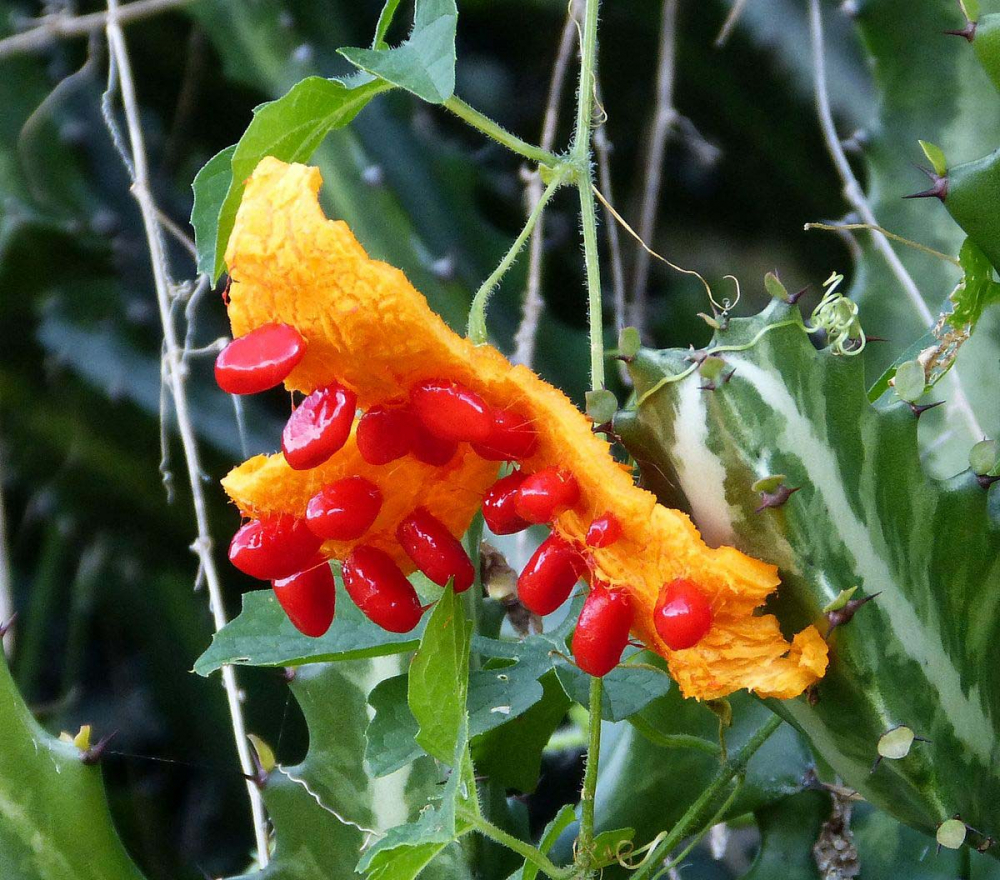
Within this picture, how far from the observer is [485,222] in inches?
48.4

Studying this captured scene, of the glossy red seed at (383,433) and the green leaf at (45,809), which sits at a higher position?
the glossy red seed at (383,433)

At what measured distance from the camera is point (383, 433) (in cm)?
59

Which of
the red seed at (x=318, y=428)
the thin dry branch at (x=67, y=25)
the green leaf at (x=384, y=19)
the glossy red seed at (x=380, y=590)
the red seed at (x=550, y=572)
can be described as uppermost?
the thin dry branch at (x=67, y=25)

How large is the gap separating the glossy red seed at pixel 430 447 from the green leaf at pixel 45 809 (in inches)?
12.6

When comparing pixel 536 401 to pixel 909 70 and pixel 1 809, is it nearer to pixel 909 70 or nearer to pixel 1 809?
pixel 1 809

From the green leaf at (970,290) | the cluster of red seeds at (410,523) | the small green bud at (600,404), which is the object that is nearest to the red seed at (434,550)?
the cluster of red seeds at (410,523)

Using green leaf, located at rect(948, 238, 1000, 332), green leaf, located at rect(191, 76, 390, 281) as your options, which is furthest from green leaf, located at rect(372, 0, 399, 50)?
green leaf, located at rect(948, 238, 1000, 332)

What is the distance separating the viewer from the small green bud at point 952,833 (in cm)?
57

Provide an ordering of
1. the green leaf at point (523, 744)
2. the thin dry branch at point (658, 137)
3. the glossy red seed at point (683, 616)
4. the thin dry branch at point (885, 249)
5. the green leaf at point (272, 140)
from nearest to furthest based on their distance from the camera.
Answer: the glossy red seed at point (683, 616), the green leaf at point (272, 140), the green leaf at point (523, 744), the thin dry branch at point (885, 249), the thin dry branch at point (658, 137)

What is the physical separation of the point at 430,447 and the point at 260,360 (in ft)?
0.34

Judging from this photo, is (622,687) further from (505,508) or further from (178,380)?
(178,380)

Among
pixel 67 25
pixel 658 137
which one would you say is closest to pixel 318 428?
pixel 658 137

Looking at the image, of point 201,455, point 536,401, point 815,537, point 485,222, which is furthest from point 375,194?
point 815,537

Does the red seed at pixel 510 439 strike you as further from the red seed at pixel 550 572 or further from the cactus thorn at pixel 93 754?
the cactus thorn at pixel 93 754
